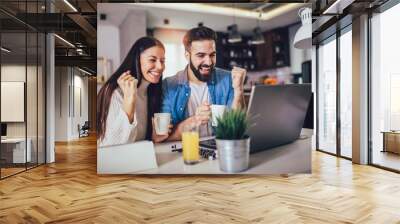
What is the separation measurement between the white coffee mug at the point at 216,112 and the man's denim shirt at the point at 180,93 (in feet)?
0.20

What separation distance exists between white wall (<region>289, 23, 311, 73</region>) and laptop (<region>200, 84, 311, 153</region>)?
11.2 inches

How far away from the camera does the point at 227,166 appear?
5133 mm

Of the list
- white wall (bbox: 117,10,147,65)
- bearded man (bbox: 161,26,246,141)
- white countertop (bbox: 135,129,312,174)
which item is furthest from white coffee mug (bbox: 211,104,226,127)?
white wall (bbox: 117,10,147,65)

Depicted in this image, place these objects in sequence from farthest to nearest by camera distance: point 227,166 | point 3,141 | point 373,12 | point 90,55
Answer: point 90,55
point 373,12
point 3,141
point 227,166

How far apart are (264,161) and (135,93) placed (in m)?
2.14

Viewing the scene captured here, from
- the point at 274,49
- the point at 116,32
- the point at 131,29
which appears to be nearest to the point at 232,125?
the point at 274,49

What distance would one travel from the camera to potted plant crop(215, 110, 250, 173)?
5047mm

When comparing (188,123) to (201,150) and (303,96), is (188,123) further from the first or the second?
(303,96)

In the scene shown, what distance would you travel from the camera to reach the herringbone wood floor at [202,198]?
11.0 ft

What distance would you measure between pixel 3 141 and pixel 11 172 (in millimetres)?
588

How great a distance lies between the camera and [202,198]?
4109 mm

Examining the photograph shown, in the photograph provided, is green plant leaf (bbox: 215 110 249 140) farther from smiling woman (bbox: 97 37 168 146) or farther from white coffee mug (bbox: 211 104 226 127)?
smiling woman (bbox: 97 37 168 146)

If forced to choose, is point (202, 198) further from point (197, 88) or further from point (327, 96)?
point (327, 96)

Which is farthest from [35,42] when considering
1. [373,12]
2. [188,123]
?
[373,12]
